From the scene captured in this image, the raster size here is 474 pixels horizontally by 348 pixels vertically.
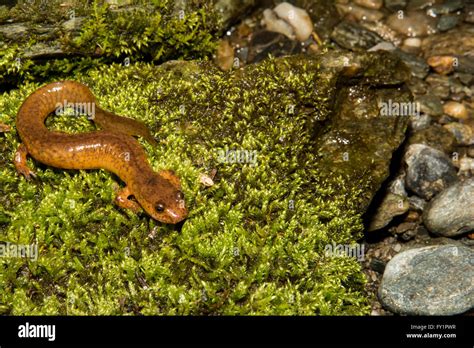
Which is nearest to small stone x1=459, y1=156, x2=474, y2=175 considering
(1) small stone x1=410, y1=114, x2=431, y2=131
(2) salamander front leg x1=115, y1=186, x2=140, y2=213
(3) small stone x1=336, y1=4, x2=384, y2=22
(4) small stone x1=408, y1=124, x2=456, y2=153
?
(4) small stone x1=408, y1=124, x2=456, y2=153

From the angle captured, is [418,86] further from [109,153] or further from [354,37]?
[109,153]

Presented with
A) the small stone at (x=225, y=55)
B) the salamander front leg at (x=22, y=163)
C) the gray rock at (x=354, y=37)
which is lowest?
the salamander front leg at (x=22, y=163)

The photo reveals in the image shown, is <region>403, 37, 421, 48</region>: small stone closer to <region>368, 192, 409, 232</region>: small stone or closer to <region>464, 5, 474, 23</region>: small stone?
<region>464, 5, 474, 23</region>: small stone

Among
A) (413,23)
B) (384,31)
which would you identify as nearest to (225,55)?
(384,31)

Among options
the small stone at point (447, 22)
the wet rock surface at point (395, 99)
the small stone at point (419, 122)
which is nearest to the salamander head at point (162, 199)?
the wet rock surface at point (395, 99)

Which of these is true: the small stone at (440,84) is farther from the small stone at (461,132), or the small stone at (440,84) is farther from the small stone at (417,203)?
the small stone at (417,203)

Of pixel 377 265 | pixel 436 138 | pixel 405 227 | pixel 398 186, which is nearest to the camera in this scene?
pixel 377 265
